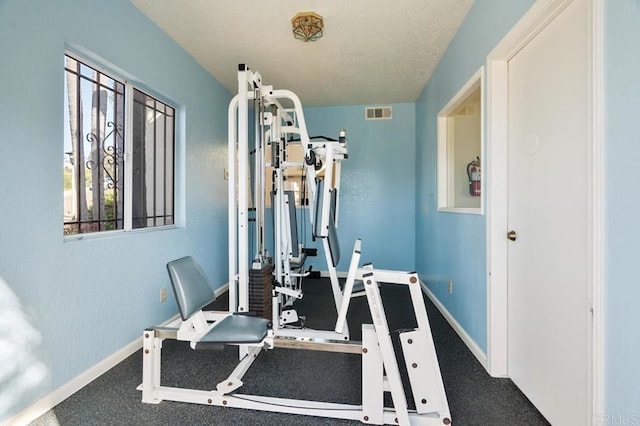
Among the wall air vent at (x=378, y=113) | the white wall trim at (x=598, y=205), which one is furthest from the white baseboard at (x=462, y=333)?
the wall air vent at (x=378, y=113)

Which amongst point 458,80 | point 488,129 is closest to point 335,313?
point 488,129

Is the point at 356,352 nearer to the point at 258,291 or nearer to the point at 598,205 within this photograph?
the point at 258,291

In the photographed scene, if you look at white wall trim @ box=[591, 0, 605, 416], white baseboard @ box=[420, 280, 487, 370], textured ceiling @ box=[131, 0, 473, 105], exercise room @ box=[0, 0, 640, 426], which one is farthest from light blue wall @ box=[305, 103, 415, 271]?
white wall trim @ box=[591, 0, 605, 416]

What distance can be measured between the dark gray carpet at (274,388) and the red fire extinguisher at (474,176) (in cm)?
131

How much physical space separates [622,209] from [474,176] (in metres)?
1.96

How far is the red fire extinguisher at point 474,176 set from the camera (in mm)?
2742

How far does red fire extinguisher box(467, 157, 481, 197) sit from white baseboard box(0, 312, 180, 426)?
10.3 feet

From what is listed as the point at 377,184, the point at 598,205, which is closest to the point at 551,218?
the point at 598,205

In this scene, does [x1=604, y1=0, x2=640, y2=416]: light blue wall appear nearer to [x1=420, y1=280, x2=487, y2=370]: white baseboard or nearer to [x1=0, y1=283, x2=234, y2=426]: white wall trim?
[x1=420, y1=280, x2=487, y2=370]: white baseboard

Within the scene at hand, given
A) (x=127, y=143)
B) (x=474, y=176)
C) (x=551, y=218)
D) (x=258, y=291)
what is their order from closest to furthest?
(x=551, y=218) < (x=258, y=291) < (x=127, y=143) < (x=474, y=176)

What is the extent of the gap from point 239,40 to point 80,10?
116 centimetres

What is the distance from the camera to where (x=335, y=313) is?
116 inches

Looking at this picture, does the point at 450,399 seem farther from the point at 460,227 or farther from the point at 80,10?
the point at 80,10

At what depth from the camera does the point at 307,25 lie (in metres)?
2.31
